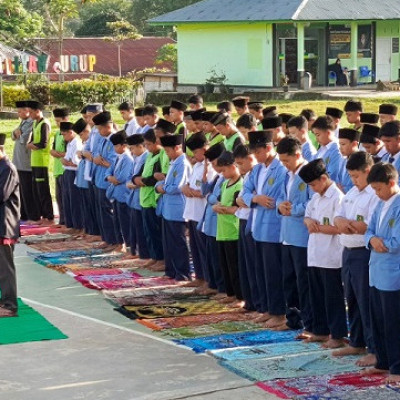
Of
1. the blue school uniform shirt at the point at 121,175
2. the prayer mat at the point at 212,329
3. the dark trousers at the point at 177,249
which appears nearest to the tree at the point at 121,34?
the blue school uniform shirt at the point at 121,175

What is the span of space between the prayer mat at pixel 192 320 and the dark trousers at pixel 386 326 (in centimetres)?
218

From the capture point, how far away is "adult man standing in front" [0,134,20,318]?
10711mm

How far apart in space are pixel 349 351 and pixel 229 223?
2.27 metres

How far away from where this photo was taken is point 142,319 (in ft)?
34.8

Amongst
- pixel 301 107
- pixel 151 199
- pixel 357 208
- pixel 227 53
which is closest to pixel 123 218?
pixel 151 199

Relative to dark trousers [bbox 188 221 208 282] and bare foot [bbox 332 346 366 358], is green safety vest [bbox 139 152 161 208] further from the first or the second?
bare foot [bbox 332 346 366 358]

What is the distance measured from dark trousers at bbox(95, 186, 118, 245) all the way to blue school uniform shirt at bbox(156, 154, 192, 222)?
7.39ft

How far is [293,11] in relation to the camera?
1419 inches

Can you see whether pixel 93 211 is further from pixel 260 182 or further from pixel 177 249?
pixel 260 182

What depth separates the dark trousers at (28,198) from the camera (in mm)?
16625

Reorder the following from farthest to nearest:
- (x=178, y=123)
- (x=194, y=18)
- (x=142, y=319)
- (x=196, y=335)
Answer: (x=194, y=18) < (x=178, y=123) < (x=142, y=319) < (x=196, y=335)

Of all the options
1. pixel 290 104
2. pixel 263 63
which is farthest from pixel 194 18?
pixel 290 104

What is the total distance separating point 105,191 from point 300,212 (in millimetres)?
5401

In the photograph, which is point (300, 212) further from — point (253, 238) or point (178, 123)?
point (178, 123)
